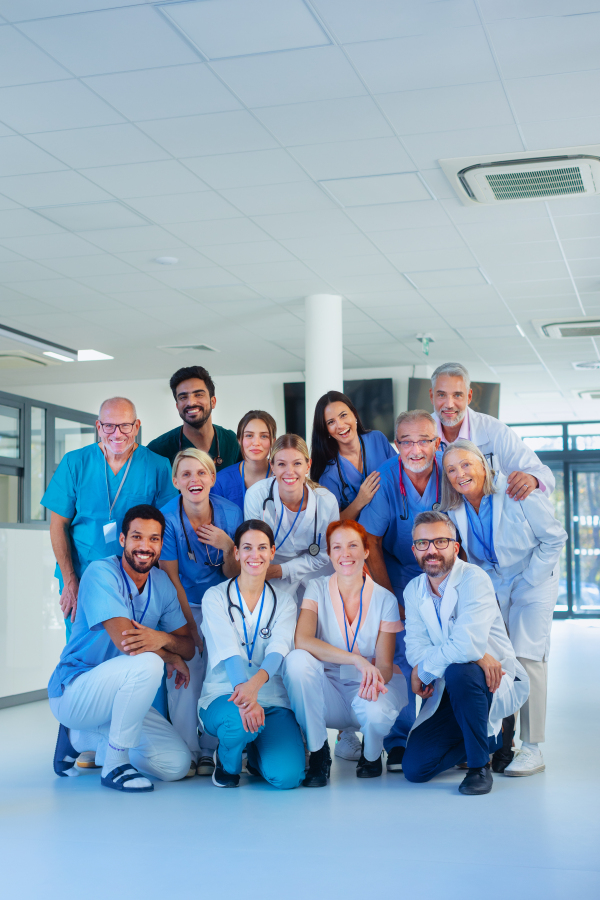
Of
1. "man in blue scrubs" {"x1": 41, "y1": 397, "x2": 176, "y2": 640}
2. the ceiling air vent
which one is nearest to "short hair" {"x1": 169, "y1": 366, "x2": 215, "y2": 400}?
"man in blue scrubs" {"x1": 41, "y1": 397, "x2": 176, "y2": 640}

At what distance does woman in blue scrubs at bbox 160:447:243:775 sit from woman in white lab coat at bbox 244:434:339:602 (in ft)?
0.59

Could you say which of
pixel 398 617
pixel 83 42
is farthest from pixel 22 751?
pixel 83 42

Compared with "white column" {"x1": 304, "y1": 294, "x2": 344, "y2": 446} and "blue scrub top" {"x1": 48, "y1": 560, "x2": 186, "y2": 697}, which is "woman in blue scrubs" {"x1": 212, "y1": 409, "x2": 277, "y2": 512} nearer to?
"blue scrub top" {"x1": 48, "y1": 560, "x2": 186, "y2": 697}

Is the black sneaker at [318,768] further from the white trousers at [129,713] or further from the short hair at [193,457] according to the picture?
the short hair at [193,457]

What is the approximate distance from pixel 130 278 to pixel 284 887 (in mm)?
5511

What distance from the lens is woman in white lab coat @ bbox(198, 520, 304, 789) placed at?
134 inches

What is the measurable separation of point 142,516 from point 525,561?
1.63 m

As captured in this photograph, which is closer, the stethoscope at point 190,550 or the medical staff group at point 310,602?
the medical staff group at point 310,602

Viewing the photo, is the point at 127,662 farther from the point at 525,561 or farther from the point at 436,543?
the point at 525,561

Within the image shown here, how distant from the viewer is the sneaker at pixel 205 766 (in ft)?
12.2

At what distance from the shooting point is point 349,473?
4.06m

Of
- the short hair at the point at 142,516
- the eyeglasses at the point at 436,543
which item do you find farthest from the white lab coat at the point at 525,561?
the short hair at the point at 142,516

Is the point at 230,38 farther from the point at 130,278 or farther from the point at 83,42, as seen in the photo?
the point at 130,278

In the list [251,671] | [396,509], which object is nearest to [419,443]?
[396,509]
